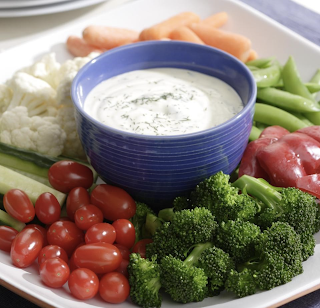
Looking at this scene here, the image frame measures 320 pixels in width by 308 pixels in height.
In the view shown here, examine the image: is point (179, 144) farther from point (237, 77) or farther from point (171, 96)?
point (237, 77)

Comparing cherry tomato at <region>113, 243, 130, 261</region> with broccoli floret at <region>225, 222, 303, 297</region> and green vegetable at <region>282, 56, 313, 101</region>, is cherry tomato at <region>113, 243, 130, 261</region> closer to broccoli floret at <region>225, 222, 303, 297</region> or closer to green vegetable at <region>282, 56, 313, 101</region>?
broccoli floret at <region>225, 222, 303, 297</region>

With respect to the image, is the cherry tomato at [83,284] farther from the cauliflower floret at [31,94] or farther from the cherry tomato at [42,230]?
→ the cauliflower floret at [31,94]

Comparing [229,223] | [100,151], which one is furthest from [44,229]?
[229,223]

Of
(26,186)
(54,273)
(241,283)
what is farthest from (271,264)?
(26,186)

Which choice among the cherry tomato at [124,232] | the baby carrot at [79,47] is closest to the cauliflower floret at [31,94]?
the baby carrot at [79,47]

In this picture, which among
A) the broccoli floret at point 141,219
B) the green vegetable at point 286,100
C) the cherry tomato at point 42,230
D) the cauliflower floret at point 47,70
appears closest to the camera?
the cherry tomato at point 42,230

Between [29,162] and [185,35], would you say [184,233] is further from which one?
[185,35]
